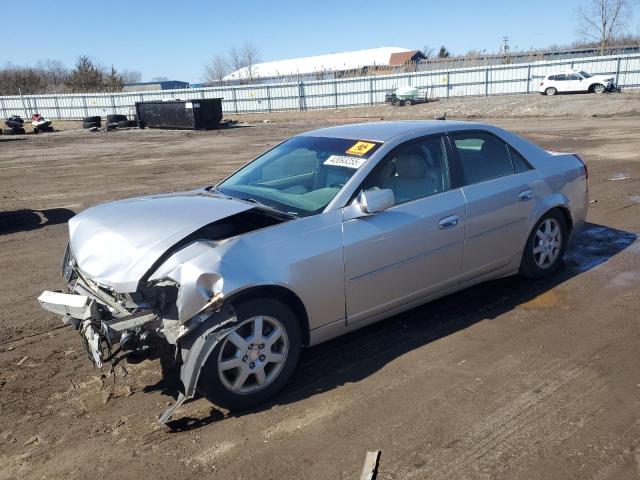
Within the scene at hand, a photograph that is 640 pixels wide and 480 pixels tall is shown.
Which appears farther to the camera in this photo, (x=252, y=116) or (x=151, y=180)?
(x=252, y=116)

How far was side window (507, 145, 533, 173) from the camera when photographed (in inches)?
196

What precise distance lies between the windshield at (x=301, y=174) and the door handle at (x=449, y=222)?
76 cm

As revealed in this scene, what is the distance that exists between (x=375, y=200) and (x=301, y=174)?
3.42 ft

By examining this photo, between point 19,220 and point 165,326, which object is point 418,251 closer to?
point 165,326

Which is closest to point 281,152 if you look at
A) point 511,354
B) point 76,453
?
point 511,354

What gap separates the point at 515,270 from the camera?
16.4 feet

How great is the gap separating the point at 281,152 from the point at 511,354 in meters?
2.51

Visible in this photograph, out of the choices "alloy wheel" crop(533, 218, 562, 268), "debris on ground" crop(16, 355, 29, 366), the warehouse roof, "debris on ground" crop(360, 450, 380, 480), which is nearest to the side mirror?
"debris on ground" crop(360, 450, 380, 480)

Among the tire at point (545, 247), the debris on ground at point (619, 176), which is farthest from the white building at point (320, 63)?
the tire at point (545, 247)

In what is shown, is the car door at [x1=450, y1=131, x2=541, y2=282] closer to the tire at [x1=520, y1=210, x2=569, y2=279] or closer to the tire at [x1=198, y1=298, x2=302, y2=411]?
the tire at [x1=520, y1=210, x2=569, y2=279]

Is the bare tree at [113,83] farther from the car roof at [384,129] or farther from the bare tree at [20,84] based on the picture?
the car roof at [384,129]

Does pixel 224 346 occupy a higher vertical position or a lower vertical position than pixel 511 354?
higher

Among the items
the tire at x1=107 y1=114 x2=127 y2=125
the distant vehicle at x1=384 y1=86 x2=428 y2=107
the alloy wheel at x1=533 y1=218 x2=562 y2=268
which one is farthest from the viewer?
the distant vehicle at x1=384 y1=86 x2=428 y2=107

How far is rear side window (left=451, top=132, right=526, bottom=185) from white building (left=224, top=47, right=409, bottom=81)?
3721 inches
